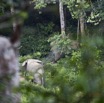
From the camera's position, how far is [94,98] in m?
0.68

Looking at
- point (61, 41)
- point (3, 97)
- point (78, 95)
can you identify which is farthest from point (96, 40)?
point (61, 41)

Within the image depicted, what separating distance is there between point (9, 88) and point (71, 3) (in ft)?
33.2

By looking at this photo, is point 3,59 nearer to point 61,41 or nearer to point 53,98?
point 53,98

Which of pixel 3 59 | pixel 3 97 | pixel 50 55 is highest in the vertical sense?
pixel 3 59

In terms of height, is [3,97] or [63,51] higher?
[3,97]

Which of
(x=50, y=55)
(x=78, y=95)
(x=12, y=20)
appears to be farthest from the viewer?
(x=50, y=55)

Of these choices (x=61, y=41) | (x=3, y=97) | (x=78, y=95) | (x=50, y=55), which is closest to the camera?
(x=78, y=95)

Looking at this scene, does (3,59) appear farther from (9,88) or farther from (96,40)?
(96,40)

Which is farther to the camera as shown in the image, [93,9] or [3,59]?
[93,9]

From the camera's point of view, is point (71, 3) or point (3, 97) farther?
point (71, 3)

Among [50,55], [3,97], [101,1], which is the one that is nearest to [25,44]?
[50,55]

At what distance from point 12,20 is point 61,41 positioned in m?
9.98

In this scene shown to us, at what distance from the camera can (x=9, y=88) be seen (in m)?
0.74

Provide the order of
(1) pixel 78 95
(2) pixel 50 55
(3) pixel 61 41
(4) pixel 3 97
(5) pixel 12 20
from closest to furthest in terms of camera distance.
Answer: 1. (5) pixel 12 20
2. (1) pixel 78 95
3. (4) pixel 3 97
4. (3) pixel 61 41
5. (2) pixel 50 55
